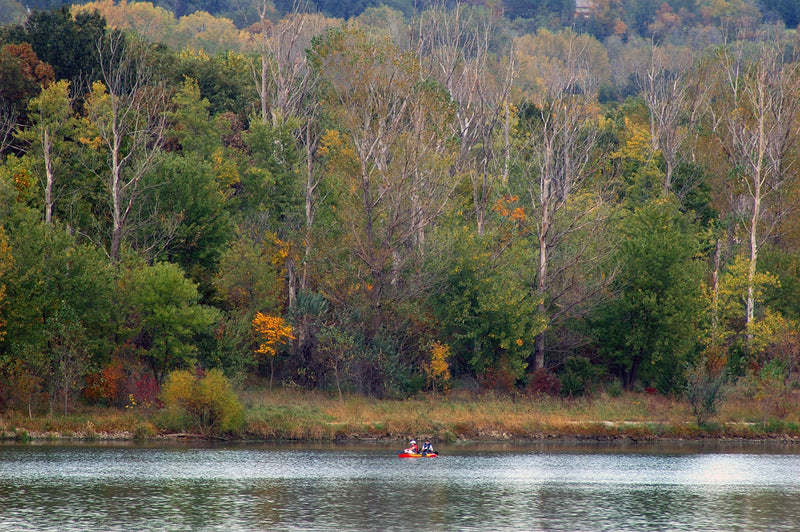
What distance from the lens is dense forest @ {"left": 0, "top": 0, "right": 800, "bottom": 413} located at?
2167 inches

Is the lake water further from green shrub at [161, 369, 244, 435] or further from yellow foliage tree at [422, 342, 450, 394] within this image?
yellow foliage tree at [422, 342, 450, 394]

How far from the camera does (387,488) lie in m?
37.4

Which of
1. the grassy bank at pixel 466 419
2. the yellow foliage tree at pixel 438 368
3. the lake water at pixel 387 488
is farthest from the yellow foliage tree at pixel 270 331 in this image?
the lake water at pixel 387 488

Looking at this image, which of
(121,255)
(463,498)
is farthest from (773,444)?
(121,255)

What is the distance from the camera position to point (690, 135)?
83125 millimetres

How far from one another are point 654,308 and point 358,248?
1923 cm

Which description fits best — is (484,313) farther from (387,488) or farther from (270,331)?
(387,488)

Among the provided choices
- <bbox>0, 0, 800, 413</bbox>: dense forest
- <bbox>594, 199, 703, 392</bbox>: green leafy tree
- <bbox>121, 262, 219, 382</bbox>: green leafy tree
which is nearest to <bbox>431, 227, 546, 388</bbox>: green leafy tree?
<bbox>0, 0, 800, 413</bbox>: dense forest

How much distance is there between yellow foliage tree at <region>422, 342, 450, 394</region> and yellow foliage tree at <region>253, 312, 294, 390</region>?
884 cm

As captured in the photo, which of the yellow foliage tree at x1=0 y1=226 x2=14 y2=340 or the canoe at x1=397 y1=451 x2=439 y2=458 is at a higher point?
the yellow foliage tree at x1=0 y1=226 x2=14 y2=340

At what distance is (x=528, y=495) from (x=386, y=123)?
119 feet

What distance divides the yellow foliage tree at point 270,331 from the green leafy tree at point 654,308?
20.7 m

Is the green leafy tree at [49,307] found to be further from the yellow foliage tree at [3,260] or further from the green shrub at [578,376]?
the green shrub at [578,376]

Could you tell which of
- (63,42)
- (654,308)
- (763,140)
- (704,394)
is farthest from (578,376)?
(63,42)
